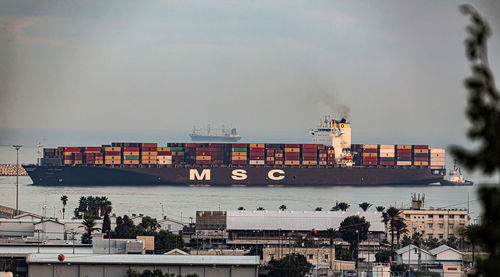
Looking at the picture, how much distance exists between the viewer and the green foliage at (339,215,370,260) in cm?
3373

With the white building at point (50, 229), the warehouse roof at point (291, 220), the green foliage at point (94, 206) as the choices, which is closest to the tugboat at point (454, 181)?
the green foliage at point (94, 206)

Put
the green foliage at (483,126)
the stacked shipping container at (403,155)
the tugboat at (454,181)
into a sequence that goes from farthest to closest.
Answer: the tugboat at (454,181), the stacked shipping container at (403,155), the green foliage at (483,126)

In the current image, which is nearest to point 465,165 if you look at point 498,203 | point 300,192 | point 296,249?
point 498,203

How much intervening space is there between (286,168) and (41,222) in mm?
55899

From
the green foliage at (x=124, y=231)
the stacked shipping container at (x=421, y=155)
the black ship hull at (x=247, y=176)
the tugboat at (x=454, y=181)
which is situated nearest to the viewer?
the green foliage at (x=124, y=231)

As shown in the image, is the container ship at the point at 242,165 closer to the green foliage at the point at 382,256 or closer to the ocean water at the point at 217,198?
the ocean water at the point at 217,198

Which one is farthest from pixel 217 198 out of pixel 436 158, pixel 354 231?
pixel 354 231

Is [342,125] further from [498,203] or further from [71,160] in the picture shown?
[498,203]

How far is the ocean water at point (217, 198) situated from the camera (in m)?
64.3

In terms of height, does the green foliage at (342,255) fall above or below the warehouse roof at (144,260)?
below

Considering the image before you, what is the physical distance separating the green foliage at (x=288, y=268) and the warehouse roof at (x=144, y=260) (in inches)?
39.6

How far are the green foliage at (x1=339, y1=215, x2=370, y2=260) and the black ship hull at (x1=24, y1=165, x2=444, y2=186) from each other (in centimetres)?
5530

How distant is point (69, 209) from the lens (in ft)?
202

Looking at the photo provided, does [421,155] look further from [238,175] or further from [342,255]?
[342,255]
